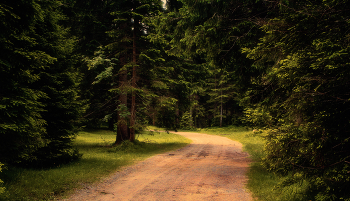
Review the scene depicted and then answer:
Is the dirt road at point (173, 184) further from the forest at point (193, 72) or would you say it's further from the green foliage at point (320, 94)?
the green foliage at point (320, 94)

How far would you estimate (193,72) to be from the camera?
19016 mm

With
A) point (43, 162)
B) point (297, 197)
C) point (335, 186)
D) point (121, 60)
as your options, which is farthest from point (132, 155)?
point (335, 186)

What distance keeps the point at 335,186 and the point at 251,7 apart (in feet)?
21.3

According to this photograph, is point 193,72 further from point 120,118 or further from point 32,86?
point 32,86

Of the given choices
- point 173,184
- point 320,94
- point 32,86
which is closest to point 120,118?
point 32,86

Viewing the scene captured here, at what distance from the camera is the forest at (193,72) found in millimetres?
3705

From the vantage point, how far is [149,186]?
6.81 meters

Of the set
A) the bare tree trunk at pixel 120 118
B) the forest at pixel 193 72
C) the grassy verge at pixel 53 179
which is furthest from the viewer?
the bare tree trunk at pixel 120 118

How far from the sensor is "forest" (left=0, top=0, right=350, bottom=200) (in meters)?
3.71

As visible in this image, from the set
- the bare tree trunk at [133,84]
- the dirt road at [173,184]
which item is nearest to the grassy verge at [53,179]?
the dirt road at [173,184]

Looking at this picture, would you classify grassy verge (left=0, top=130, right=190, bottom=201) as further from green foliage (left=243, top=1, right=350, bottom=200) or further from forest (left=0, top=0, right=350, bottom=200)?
green foliage (left=243, top=1, right=350, bottom=200)

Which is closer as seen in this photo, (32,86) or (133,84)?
(32,86)

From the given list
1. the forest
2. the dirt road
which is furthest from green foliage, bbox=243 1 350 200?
the dirt road

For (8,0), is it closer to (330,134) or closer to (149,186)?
(149,186)
